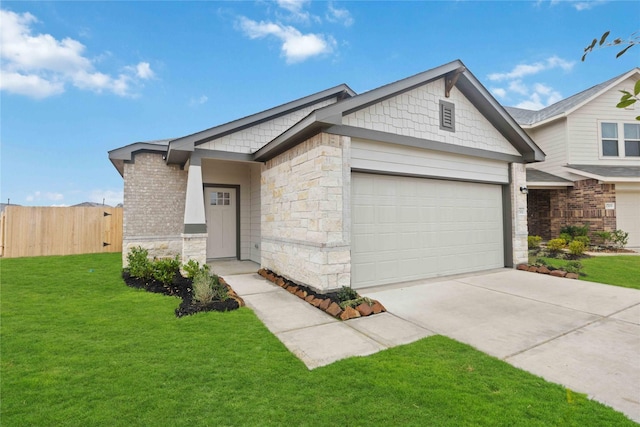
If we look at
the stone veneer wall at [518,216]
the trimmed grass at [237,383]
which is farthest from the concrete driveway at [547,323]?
the stone veneer wall at [518,216]

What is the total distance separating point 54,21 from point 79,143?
8608 mm

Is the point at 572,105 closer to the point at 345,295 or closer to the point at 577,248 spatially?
the point at 577,248

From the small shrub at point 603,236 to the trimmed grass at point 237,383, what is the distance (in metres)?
13.2

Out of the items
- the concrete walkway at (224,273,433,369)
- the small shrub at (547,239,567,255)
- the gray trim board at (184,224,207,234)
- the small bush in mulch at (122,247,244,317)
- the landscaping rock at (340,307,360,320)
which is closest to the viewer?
the concrete walkway at (224,273,433,369)

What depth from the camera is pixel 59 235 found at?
11.5 m

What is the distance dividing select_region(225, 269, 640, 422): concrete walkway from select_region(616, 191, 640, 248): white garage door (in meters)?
9.14

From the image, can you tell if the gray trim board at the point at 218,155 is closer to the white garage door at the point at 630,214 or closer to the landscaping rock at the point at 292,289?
the landscaping rock at the point at 292,289

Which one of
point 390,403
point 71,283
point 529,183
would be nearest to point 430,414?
point 390,403

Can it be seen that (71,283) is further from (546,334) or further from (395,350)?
(546,334)

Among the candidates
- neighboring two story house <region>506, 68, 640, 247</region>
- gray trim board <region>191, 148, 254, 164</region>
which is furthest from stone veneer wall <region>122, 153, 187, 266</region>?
neighboring two story house <region>506, 68, 640, 247</region>

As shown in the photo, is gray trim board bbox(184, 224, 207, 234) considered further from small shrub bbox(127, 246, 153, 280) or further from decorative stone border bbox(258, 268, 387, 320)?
decorative stone border bbox(258, 268, 387, 320)

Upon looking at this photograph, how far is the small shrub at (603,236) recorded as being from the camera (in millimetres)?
12406

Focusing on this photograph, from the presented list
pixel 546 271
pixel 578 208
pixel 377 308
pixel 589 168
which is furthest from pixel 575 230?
pixel 377 308

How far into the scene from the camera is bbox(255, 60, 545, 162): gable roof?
5621 mm
